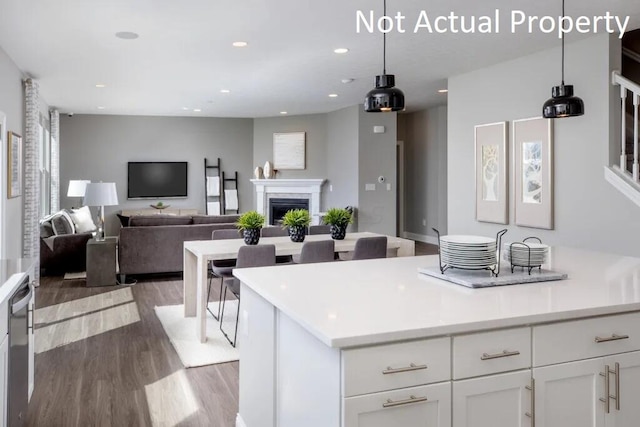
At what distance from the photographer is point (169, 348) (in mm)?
4184

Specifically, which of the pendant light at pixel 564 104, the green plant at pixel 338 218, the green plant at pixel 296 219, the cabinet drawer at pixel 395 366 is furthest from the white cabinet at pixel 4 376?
the pendant light at pixel 564 104

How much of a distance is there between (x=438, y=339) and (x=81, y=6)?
12.3 feet

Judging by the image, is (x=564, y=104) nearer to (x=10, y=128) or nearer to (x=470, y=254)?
(x=470, y=254)

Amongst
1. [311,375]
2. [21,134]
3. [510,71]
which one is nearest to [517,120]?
[510,71]

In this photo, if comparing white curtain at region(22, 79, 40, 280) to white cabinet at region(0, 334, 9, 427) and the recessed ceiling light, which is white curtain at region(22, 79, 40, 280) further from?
white cabinet at region(0, 334, 9, 427)

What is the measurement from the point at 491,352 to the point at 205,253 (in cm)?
281

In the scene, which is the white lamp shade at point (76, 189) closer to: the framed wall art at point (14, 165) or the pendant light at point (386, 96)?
the framed wall art at point (14, 165)

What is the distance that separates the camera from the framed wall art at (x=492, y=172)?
19.7ft

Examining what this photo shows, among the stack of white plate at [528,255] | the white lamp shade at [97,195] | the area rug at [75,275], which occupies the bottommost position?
the area rug at [75,275]

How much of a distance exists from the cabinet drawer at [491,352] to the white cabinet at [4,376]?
1745mm

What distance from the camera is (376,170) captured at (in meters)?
9.58

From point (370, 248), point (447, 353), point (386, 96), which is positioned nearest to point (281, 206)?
point (370, 248)

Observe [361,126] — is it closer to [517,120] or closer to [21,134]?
[517,120]

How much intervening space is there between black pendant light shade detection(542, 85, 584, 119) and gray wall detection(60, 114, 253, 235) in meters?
8.62
